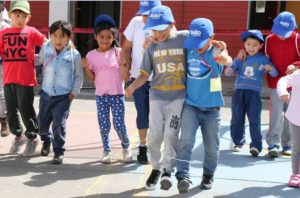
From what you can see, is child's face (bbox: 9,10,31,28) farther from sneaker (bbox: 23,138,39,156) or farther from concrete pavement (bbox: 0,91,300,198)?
concrete pavement (bbox: 0,91,300,198)

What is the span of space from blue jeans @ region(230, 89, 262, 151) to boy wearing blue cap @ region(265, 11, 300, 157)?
0.16 meters

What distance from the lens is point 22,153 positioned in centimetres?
595

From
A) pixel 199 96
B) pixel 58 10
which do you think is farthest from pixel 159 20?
pixel 58 10

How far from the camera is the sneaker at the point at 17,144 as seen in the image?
6.04 metres

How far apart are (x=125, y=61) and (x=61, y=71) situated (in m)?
0.69

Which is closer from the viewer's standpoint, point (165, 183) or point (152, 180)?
point (165, 183)

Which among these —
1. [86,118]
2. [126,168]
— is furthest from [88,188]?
[86,118]

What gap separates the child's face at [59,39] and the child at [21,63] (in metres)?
0.38

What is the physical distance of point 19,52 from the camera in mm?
5789

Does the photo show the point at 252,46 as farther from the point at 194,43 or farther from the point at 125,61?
the point at 194,43

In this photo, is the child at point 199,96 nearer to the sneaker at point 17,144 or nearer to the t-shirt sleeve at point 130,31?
the t-shirt sleeve at point 130,31

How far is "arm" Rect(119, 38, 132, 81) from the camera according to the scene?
5.42 meters

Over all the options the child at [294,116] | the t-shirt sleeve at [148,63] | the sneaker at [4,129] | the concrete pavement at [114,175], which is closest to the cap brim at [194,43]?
the t-shirt sleeve at [148,63]

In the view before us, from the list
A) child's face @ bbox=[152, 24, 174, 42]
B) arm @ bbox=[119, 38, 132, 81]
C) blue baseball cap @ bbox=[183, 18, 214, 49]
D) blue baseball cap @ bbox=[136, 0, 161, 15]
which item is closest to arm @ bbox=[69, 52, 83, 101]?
arm @ bbox=[119, 38, 132, 81]
